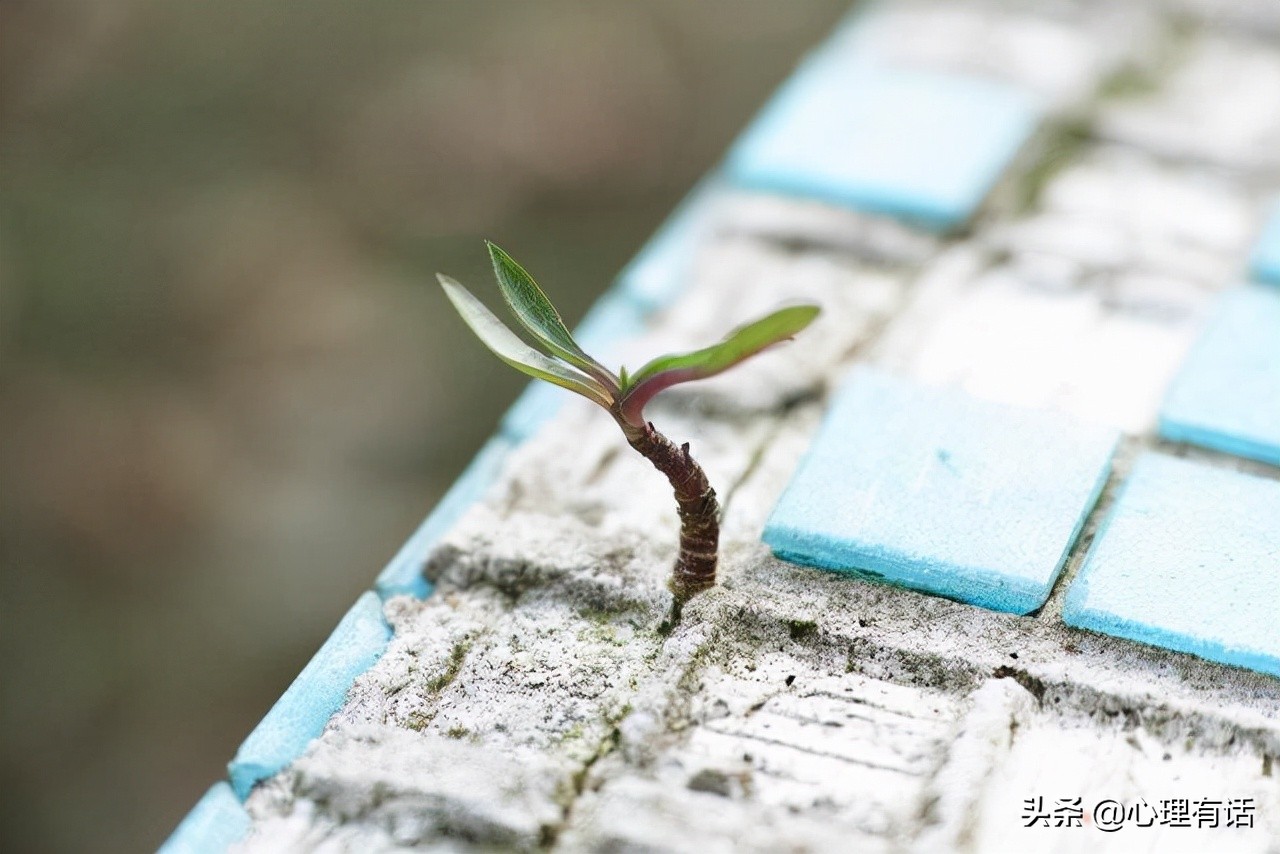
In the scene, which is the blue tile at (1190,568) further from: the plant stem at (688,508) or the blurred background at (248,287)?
the blurred background at (248,287)

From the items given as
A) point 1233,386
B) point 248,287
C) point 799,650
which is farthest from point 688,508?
point 248,287

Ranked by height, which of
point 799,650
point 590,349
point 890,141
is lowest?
point 799,650

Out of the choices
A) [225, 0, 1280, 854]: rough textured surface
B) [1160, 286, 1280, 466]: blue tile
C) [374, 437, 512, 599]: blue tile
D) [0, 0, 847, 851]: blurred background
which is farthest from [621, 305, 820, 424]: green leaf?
[0, 0, 847, 851]: blurred background

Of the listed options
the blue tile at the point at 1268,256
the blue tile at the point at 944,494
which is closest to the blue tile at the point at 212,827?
the blue tile at the point at 944,494

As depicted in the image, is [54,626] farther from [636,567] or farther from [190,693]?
[636,567]

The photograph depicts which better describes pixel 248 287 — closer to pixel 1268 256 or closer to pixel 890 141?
pixel 890 141

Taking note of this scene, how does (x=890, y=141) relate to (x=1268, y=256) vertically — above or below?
above

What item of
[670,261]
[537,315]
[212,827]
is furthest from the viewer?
[670,261]
